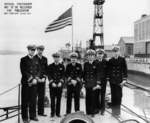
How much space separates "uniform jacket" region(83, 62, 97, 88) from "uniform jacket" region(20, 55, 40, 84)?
56 cm

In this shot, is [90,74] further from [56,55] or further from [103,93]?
[56,55]

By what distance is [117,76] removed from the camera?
3.01 metres

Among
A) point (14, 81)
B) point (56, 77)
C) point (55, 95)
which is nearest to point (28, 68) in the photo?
point (56, 77)

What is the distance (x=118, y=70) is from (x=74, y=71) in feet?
1.72

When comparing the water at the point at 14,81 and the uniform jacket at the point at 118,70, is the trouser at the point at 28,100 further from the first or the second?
the uniform jacket at the point at 118,70

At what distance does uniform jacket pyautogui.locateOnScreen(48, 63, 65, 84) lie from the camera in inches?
115

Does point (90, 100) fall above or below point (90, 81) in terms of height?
below

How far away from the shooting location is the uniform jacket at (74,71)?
2.93m

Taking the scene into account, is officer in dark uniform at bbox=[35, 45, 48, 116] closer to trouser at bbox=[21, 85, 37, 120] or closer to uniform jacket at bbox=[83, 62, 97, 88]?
trouser at bbox=[21, 85, 37, 120]

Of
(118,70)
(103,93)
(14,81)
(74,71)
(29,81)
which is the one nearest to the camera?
(29,81)

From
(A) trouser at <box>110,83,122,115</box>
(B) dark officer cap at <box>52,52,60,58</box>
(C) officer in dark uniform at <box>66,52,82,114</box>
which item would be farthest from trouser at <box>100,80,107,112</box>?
(B) dark officer cap at <box>52,52,60,58</box>

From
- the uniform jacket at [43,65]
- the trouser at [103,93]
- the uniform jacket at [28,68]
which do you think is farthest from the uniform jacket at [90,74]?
the uniform jacket at [28,68]

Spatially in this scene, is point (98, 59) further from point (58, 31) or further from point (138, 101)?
point (138, 101)

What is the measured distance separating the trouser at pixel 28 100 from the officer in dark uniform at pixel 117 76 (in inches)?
35.5
